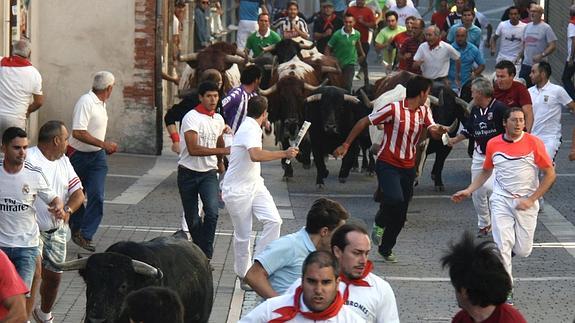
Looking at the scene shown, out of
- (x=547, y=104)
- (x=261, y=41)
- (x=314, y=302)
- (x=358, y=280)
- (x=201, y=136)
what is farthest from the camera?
(x=261, y=41)

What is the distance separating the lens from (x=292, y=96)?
79.5 ft

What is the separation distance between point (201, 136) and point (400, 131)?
2.39 metres

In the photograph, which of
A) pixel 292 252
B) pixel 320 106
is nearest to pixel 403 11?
pixel 320 106

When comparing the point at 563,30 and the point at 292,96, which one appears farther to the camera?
the point at 563,30

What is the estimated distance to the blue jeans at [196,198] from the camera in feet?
49.7

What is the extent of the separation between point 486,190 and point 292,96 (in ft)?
24.8

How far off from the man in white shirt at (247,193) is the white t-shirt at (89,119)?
2.21 m

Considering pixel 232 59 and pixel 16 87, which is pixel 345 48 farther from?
pixel 16 87

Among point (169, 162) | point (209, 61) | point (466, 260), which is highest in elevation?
point (466, 260)

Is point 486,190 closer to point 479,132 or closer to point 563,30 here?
point 479,132

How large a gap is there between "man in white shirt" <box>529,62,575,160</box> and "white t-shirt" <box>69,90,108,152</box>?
5.71m

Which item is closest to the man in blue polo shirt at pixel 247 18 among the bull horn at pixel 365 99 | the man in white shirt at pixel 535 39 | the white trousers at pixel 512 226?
the man in white shirt at pixel 535 39

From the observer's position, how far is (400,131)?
16.5 metres

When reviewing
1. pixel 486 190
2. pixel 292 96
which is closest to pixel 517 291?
pixel 486 190
